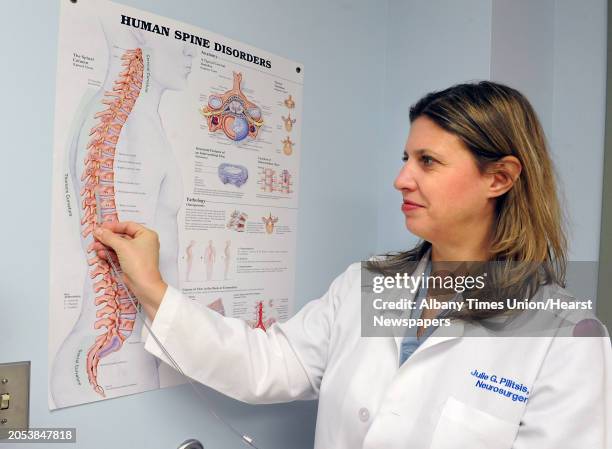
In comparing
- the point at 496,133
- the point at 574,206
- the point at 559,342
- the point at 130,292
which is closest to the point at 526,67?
the point at 574,206

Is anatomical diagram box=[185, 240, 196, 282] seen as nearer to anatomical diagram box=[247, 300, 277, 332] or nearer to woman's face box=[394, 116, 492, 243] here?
anatomical diagram box=[247, 300, 277, 332]

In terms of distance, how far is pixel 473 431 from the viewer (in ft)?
2.77

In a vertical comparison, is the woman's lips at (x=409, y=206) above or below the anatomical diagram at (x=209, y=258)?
above

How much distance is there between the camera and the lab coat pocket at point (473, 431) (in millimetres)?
841

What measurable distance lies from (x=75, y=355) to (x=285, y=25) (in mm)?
845

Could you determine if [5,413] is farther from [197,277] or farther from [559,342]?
[559,342]

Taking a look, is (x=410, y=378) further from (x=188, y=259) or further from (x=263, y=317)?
(x=188, y=259)

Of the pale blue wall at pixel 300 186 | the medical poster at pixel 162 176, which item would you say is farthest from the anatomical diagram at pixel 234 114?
the pale blue wall at pixel 300 186

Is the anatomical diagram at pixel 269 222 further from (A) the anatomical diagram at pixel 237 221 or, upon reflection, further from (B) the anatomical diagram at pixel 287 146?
(B) the anatomical diagram at pixel 287 146

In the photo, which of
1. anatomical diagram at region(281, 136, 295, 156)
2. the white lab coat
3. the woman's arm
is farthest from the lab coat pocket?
anatomical diagram at region(281, 136, 295, 156)

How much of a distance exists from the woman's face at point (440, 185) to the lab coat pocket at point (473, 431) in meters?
0.34

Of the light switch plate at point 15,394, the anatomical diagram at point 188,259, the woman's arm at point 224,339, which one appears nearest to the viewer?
the light switch plate at point 15,394

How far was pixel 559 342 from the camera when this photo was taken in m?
0.86

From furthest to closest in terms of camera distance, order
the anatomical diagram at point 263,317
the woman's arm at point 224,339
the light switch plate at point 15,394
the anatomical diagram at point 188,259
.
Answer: the anatomical diagram at point 263,317, the anatomical diagram at point 188,259, the woman's arm at point 224,339, the light switch plate at point 15,394
